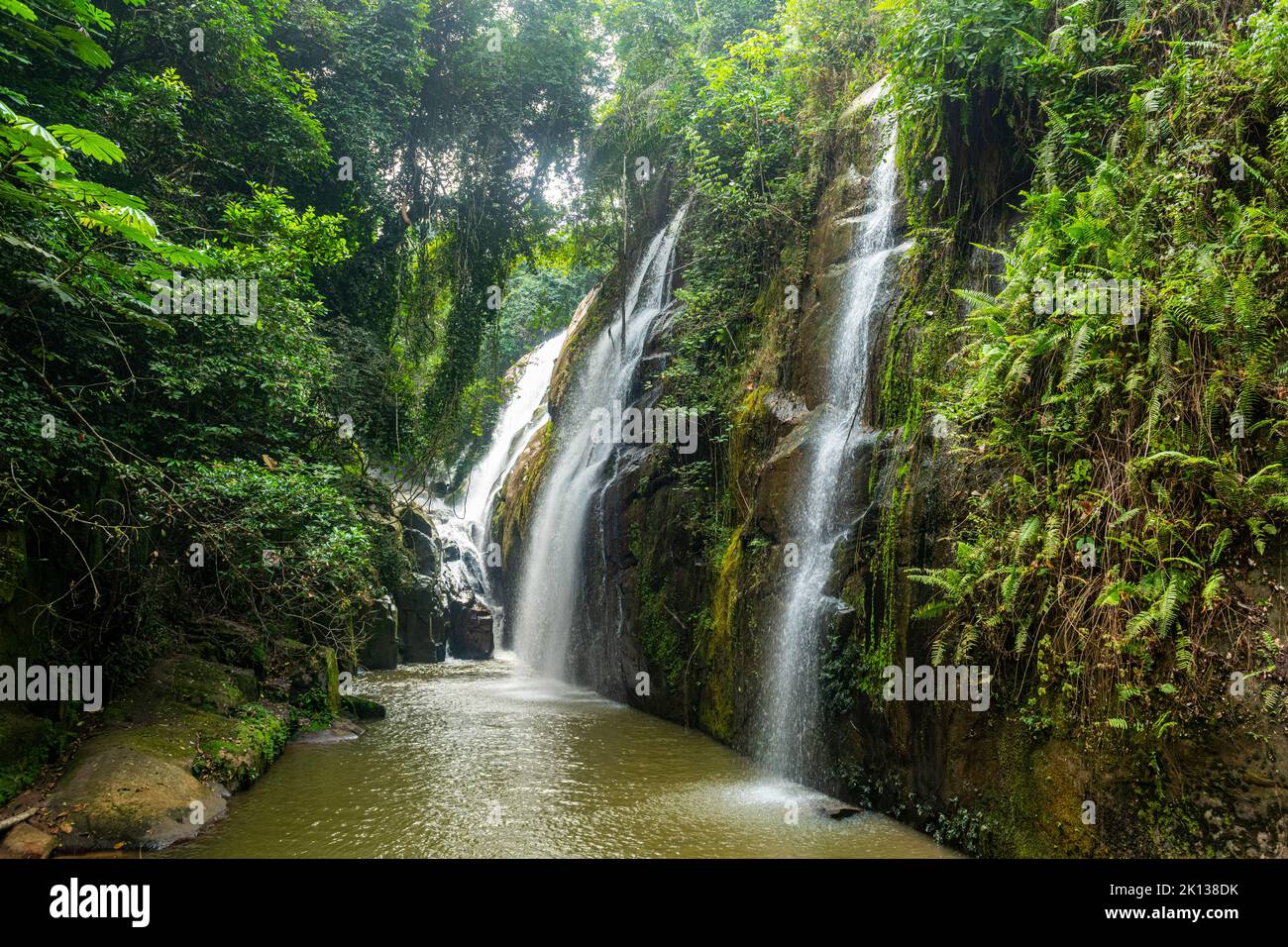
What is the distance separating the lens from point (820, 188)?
1201 cm

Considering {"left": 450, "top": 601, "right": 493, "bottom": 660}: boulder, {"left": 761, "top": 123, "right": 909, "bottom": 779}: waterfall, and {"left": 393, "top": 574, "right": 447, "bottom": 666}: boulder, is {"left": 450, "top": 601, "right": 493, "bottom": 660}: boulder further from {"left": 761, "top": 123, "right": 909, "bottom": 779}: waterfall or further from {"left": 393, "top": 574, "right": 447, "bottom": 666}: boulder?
{"left": 761, "top": 123, "right": 909, "bottom": 779}: waterfall

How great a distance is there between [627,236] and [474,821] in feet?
52.0

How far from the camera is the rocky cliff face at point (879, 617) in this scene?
14.6ft

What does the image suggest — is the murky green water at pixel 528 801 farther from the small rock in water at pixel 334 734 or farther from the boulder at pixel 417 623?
the boulder at pixel 417 623

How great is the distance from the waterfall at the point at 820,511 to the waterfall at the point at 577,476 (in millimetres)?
6558

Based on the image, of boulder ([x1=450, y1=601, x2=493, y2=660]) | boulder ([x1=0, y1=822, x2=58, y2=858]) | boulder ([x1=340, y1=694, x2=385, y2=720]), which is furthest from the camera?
boulder ([x1=450, y1=601, x2=493, y2=660])

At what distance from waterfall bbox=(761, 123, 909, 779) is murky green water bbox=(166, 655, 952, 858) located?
703 millimetres

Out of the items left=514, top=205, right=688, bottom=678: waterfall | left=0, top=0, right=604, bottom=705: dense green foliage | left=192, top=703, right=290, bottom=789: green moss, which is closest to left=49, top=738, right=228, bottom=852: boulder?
left=192, top=703, right=290, bottom=789: green moss

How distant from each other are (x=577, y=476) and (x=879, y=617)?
1050 centimetres

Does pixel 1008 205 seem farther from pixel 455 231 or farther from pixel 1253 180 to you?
pixel 455 231

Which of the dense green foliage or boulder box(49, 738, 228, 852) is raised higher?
the dense green foliage

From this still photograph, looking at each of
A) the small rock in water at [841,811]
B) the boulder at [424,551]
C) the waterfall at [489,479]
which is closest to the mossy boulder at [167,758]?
the small rock in water at [841,811]

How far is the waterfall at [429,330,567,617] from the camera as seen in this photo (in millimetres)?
23078

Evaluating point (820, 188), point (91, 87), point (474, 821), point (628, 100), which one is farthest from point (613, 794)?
point (628, 100)
